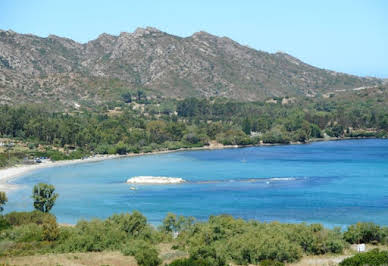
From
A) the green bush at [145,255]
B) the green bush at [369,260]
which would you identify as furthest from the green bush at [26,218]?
the green bush at [369,260]

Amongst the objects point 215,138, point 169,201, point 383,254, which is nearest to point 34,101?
point 215,138

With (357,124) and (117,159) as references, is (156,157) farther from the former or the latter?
(357,124)

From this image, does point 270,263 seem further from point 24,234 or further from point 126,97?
point 126,97

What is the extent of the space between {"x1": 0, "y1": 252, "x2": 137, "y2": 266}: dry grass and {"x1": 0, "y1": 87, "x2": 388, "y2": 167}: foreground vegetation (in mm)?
62547

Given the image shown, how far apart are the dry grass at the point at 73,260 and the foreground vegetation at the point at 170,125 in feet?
205

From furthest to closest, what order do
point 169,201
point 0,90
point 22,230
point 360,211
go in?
point 0,90 → point 169,201 → point 360,211 → point 22,230

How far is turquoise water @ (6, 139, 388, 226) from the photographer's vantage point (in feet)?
188

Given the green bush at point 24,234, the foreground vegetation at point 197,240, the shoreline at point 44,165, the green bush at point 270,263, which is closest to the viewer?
the green bush at point 270,263

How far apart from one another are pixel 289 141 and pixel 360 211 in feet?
272

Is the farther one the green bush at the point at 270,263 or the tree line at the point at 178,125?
the tree line at the point at 178,125

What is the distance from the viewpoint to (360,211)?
56.8 m

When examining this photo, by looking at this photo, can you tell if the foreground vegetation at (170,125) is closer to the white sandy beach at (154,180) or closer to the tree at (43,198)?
the white sandy beach at (154,180)

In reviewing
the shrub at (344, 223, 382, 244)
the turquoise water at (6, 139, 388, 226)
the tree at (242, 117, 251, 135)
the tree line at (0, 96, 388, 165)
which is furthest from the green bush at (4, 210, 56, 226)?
the tree at (242, 117, 251, 135)

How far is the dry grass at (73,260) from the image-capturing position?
28916 mm
